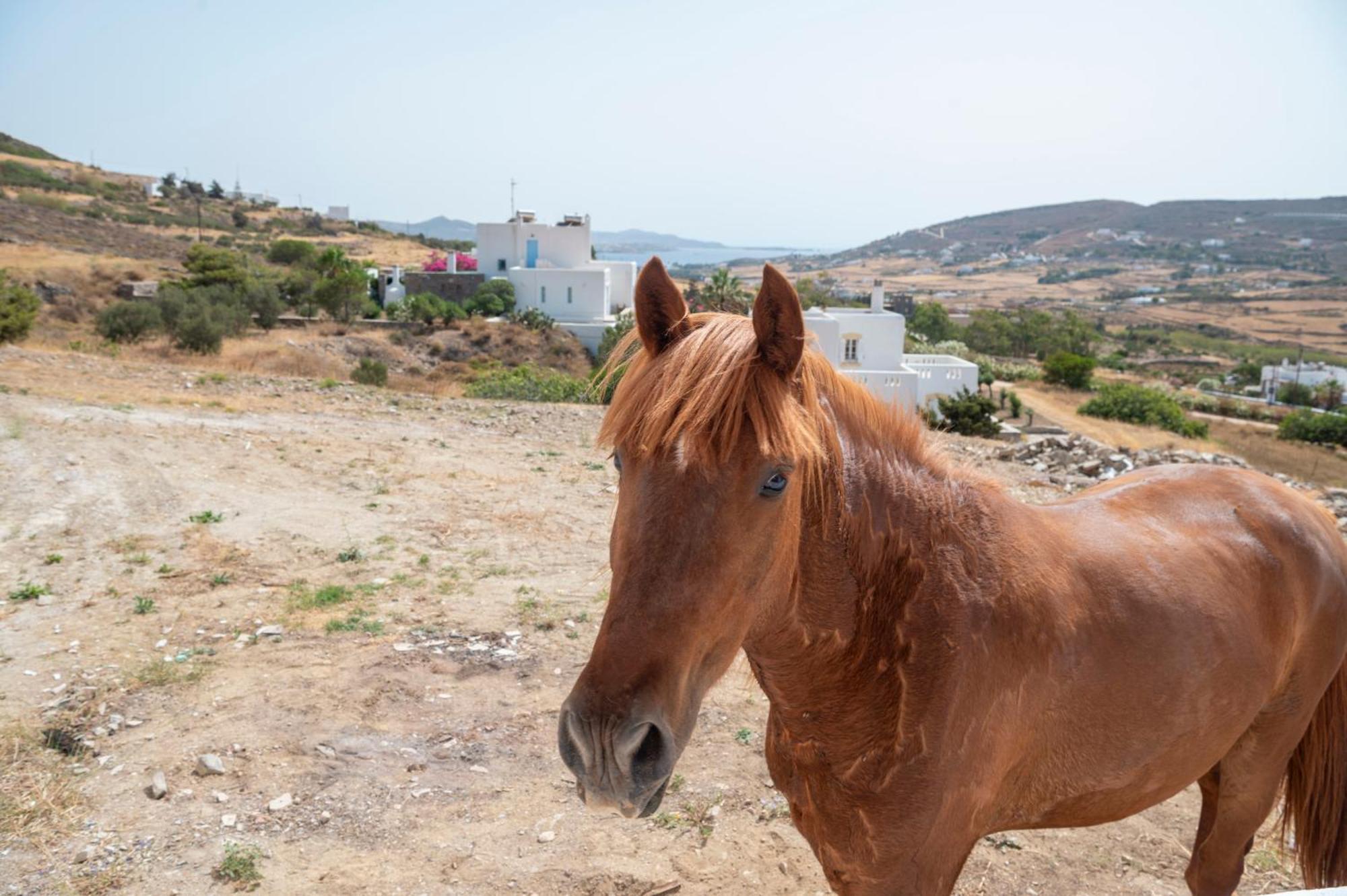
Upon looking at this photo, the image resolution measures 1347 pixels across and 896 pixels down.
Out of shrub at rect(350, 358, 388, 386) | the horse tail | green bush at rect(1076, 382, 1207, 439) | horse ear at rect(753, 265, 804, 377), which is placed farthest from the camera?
green bush at rect(1076, 382, 1207, 439)

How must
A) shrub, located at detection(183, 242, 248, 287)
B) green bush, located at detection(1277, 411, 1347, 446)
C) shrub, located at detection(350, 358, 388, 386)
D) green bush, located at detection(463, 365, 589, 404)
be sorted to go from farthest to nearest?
green bush, located at detection(1277, 411, 1347, 446) → shrub, located at detection(183, 242, 248, 287) → shrub, located at detection(350, 358, 388, 386) → green bush, located at detection(463, 365, 589, 404)

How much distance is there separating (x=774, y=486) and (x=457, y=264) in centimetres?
4947

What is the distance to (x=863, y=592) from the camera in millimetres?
1922

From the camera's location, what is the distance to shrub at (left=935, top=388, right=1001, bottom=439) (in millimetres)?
21844

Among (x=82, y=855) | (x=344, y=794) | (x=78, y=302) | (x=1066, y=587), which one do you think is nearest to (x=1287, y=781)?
(x=1066, y=587)

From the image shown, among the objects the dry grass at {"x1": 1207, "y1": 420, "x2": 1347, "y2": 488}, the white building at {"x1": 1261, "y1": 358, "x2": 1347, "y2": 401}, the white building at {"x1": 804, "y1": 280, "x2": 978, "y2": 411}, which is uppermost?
the white building at {"x1": 804, "y1": 280, "x2": 978, "y2": 411}

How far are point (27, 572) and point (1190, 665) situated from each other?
281 inches

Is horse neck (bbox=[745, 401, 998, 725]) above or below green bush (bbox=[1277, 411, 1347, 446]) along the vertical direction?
above

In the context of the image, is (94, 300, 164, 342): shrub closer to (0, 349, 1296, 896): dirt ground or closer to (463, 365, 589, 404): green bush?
(463, 365, 589, 404): green bush

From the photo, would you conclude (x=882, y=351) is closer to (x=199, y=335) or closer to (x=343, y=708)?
(x=199, y=335)

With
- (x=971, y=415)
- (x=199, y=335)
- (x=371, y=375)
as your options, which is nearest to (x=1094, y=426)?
(x=971, y=415)

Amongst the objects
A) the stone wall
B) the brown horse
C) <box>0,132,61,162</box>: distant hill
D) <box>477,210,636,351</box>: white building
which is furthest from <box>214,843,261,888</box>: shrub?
<box>0,132,61,162</box>: distant hill

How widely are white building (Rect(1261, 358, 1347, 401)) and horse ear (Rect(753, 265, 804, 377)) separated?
60.7 meters

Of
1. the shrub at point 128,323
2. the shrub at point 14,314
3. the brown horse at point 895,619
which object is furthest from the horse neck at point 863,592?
the shrub at point 128,323
